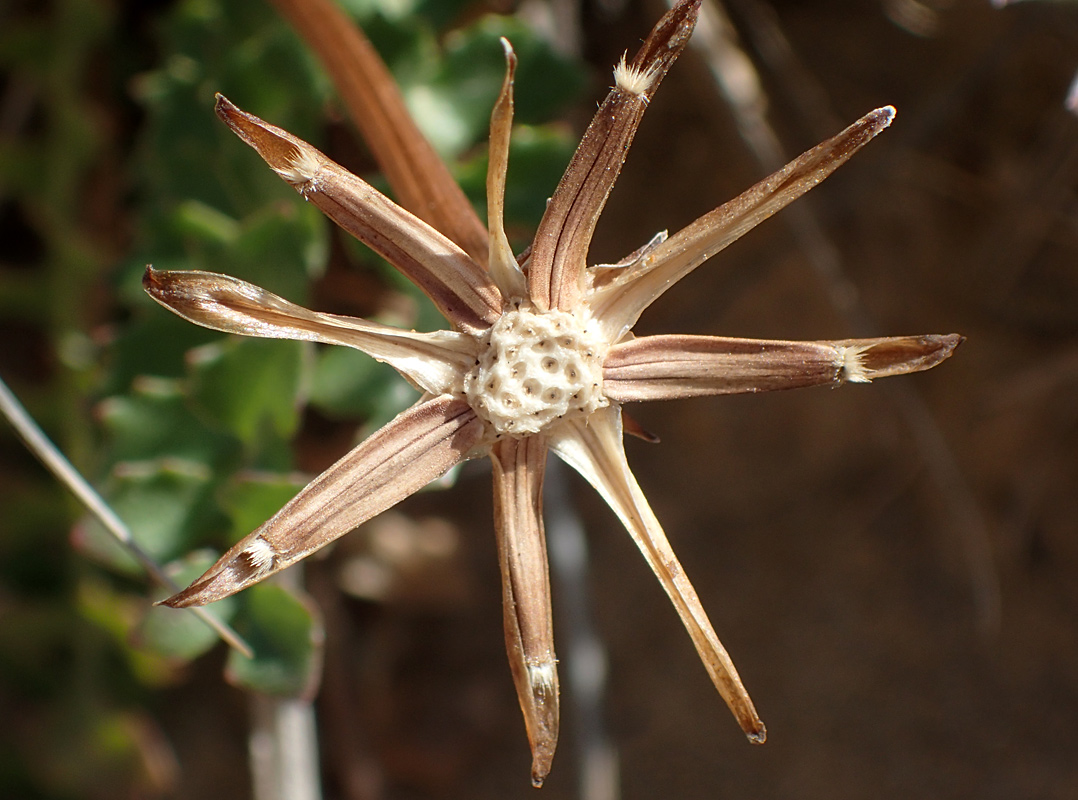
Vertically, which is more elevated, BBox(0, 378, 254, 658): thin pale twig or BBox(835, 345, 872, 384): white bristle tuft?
BBox(0, 378, 254, 658): thin pale twig

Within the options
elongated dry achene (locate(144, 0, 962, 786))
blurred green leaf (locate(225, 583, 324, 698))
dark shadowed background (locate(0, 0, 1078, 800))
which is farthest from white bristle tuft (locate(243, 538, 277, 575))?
dark shadowed background (locate(0, 0, 1078, 800))

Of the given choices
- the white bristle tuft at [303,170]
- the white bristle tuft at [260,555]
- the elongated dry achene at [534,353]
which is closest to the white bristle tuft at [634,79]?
the elongated dry achene at [534,353]

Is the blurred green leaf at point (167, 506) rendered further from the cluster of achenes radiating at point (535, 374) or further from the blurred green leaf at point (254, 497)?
the cluster of achenes radiating at point (535, 374)

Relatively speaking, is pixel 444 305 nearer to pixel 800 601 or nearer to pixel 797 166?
pixel 797 166

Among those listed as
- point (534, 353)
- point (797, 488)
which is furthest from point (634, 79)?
point (797, 488)

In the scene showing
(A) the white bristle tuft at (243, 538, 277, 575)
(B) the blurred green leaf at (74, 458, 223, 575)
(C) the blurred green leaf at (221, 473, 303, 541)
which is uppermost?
(B) the blurred green leaf at (74, 458, 223, 575)

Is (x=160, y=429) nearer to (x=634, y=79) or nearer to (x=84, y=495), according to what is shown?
(x=84, y=495)

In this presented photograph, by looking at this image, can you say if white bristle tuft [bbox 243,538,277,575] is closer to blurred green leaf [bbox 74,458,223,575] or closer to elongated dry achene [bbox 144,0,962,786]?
elongated dry achene [bbox 144,0,962,786]
